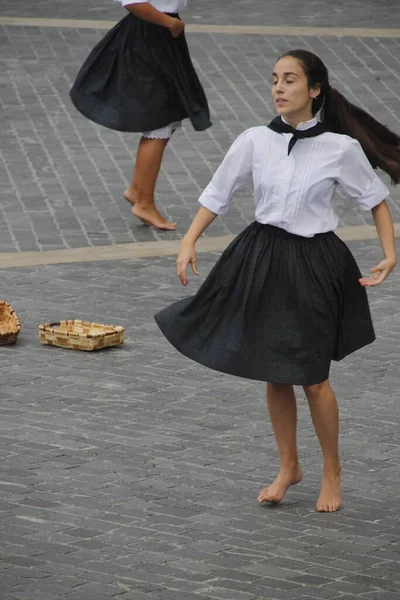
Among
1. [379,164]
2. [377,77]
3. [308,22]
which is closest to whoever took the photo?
[379,164]

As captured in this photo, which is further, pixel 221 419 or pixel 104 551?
pixel 221 419

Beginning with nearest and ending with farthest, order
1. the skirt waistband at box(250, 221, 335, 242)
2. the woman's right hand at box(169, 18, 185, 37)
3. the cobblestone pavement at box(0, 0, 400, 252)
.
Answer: the skirt waistband at box(250, 221, 335, 242) → the woman's right hand at box(169, 18, 185, 37) → the cobblestone pavement at box(0, 0, 400, 252)

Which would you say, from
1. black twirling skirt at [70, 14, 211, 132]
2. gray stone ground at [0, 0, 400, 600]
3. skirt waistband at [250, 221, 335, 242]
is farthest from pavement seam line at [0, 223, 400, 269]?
skirt waistband at [250, 221, 335, 242]

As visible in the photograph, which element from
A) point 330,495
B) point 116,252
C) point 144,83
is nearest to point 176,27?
point 144,83

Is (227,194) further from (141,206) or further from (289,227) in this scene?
(141,206)

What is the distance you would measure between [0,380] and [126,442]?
1.08 m

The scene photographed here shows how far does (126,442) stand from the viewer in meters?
6.96

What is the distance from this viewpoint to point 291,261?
5992mm

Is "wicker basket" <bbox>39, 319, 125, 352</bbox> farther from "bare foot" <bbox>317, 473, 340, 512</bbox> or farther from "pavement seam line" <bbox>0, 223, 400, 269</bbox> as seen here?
"bare foot" <bbox>317, 473, 340, 512</bbox>

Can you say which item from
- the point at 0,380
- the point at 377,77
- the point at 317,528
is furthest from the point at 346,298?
the point at 377,77

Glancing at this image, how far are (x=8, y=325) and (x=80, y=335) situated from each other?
1.39 feet

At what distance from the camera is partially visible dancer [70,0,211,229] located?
10148mm

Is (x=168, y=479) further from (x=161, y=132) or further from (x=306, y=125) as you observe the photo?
(x=161, y=132)

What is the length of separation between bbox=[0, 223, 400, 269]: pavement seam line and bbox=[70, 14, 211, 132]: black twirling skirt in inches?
30.0
